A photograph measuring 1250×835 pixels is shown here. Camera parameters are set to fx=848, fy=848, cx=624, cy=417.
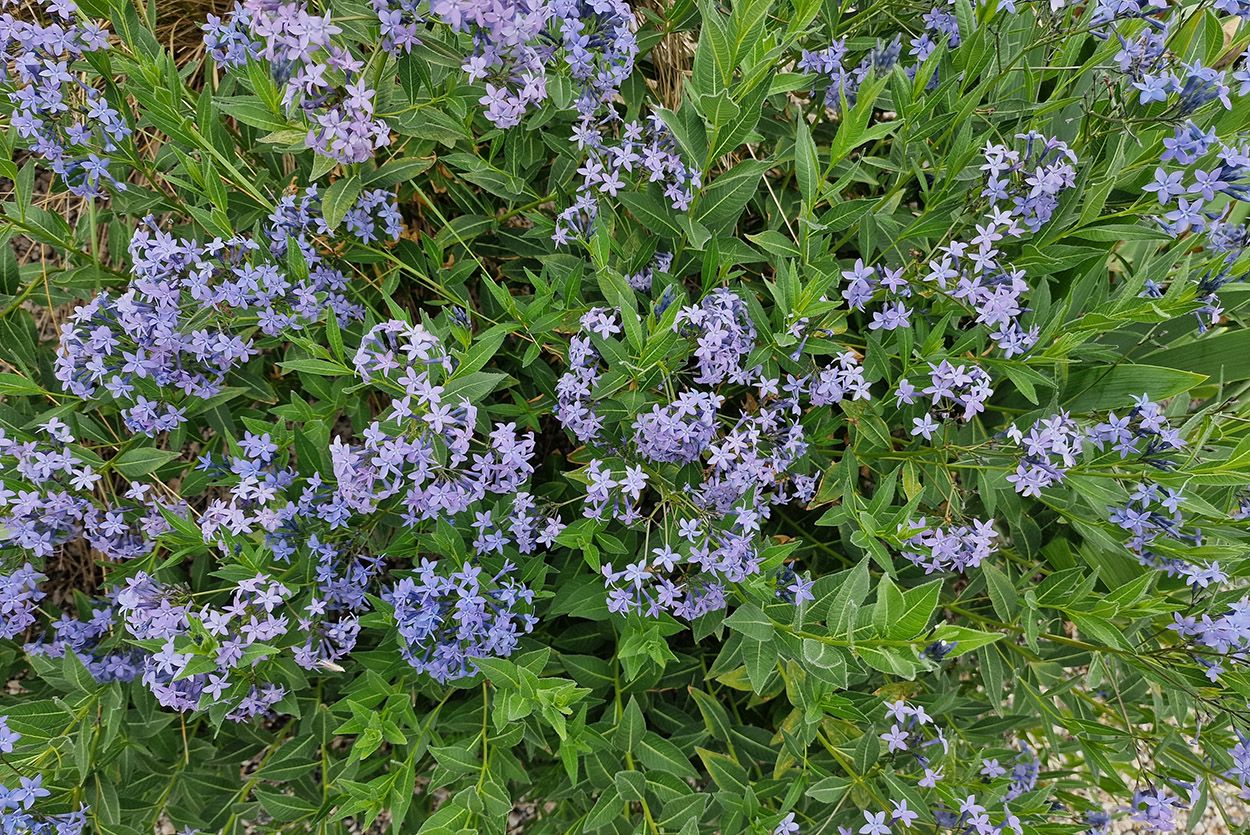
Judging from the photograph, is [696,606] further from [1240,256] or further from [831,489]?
[1240,256]

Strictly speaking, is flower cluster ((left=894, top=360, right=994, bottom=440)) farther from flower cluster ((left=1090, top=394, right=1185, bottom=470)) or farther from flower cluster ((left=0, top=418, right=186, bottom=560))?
flower cluster ((left=0, top=418, right=186, bottom=560))

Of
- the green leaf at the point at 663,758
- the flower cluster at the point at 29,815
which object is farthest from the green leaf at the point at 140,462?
the green leaf at the point at 663,758

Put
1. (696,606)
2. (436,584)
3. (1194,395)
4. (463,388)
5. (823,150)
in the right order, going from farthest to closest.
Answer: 1. (1194,395)
2. (823,150)
3. (696,606)
4. (436,584)
5. (463,388)

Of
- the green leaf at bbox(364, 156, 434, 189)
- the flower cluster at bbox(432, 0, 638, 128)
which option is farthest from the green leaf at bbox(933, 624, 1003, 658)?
the green leaf at bbox(364, 156, 434, 189)

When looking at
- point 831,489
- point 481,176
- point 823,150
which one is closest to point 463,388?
point 481,176

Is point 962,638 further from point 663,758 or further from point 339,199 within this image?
point 339,199

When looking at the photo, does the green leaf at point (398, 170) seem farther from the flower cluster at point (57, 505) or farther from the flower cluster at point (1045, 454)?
the flower cluster at point (1045, 454)

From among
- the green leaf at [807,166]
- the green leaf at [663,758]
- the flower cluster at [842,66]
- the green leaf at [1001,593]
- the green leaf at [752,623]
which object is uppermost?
the flower cluster at [842,66]
